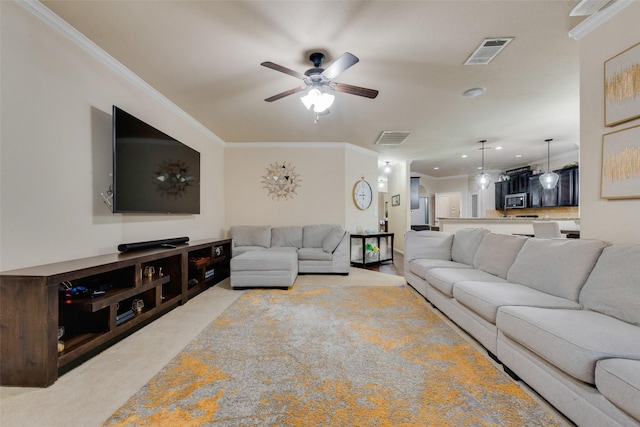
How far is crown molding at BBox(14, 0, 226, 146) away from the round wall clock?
3.62m

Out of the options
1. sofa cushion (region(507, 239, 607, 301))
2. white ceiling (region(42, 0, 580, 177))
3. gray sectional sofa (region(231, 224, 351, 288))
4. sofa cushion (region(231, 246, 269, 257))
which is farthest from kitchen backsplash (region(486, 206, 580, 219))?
sofa cushion (region(231, 246, 269, 257))

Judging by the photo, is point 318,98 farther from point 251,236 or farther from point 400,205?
point 400,205

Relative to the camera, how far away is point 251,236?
480 cm

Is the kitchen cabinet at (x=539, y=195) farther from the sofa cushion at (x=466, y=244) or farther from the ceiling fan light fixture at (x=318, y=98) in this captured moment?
the ceiling fan light fixture at (x=318, y=98)

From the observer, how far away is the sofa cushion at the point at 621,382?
38.2 inches

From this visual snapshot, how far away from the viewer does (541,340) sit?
53.9 inches

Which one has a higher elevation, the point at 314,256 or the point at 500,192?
the point at 500,192

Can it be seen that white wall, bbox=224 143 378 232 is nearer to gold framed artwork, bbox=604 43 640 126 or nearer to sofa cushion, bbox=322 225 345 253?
sofa cushion, bbox=322 225 345 253

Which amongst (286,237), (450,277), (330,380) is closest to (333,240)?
(286,237)

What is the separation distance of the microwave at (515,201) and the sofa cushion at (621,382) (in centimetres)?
749

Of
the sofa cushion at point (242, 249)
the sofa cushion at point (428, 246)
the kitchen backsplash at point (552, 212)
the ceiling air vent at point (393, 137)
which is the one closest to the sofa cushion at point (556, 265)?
the sofa cushion at point (428, 246)

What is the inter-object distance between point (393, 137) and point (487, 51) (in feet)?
8.50

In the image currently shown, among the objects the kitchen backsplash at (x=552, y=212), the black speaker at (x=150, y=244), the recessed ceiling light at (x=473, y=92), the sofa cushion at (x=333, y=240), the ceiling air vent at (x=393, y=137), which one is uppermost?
the recessed ceiling light at (x=473, y=92)

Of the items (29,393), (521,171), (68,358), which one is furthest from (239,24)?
(521,171)
